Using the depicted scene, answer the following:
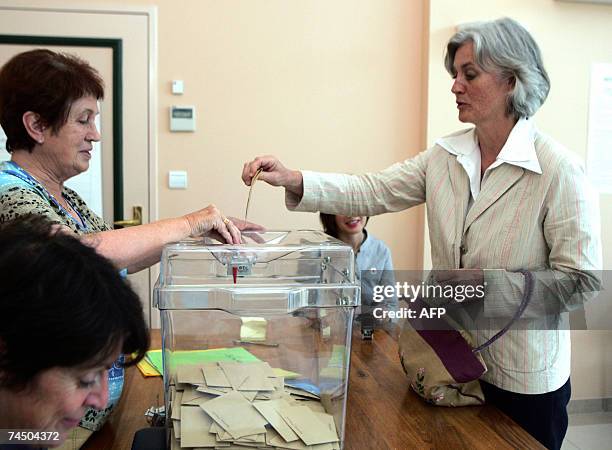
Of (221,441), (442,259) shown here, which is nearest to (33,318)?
(221,441)

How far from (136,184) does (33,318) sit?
8.64 ft

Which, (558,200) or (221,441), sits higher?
(558,200)

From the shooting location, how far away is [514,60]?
1.48 m

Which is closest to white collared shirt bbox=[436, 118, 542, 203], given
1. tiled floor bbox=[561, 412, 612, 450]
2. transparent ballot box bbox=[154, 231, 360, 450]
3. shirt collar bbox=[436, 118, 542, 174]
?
shirt collar bbox=[436, 118, 542, 174]

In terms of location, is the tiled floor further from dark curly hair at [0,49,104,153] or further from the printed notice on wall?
dark curly hair at [0,49,104,153]

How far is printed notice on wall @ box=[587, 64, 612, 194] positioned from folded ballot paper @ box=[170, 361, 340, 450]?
9.22ft

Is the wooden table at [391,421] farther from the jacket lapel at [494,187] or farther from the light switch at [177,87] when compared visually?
the light switch at [177,87]

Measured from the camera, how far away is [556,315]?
1416mm

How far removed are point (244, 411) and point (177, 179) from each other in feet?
7.76

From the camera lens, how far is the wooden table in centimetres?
116

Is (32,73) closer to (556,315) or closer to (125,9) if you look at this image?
(556,315)

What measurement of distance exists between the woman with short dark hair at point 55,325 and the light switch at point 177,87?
2.49 meters

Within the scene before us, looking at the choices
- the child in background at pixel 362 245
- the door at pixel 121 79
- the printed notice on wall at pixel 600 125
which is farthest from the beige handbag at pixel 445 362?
the printed notice on wall at pixel 600 125


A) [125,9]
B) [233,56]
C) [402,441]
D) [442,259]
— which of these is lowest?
[402,441]
